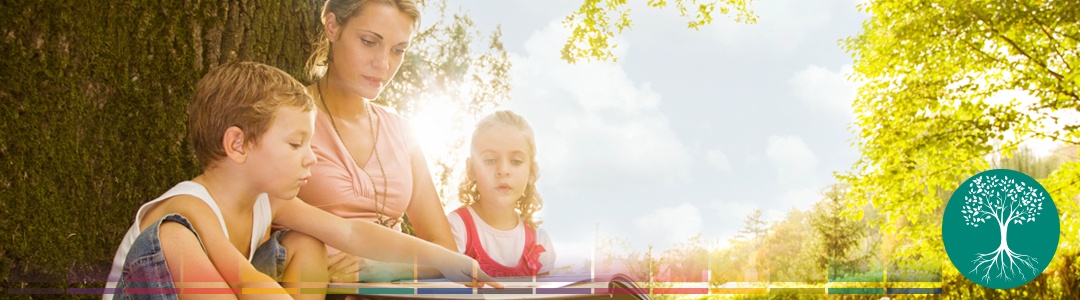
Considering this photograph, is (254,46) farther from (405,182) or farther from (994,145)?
(994,145)

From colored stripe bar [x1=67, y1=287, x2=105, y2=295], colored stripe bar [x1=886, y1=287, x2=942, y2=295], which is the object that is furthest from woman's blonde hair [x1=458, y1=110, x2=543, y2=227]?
colored stripe bar [x1=886, y1=287, x2=942, y2=295]

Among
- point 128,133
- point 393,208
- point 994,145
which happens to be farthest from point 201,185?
point 994,145

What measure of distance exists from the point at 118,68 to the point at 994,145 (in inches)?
346

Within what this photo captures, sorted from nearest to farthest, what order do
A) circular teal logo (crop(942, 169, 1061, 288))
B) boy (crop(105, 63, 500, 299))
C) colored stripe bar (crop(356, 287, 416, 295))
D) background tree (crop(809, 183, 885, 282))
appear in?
boy (crop(105, 63, 500, 299))
colored stripe bar (crop(356, 287, 416, 295))
circular teal logo (crop(942, 169, 1061, 288))
background tree (crop(809, 183, 885, 282))

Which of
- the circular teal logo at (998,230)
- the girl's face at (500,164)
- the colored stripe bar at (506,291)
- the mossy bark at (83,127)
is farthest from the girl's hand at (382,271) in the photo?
the circular teal logo at (998,230)

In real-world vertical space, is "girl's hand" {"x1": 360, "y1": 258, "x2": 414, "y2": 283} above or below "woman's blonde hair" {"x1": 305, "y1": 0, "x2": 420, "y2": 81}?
below

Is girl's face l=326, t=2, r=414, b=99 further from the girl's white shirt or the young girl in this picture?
the girl's white shirt

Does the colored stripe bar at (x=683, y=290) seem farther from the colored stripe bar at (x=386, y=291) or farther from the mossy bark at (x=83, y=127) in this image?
the mossy bark at (x=83, y=127)

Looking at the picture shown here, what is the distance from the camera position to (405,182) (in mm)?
1737

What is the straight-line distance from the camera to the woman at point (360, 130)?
1647 millimetres

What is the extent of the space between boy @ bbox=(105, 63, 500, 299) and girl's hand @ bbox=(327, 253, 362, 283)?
13 centimetres

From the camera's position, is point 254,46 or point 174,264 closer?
point 174,264

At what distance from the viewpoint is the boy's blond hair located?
4.50 ft

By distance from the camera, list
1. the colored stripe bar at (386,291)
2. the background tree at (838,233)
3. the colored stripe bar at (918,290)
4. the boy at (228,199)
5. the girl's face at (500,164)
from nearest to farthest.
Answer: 1. the boy at (228,199)
2. the colored stripe bar at (386,291)
3. the girl's face at (500,164)
4. the colored stripe bar at (918,290)
5. the background tree at (838,233)
